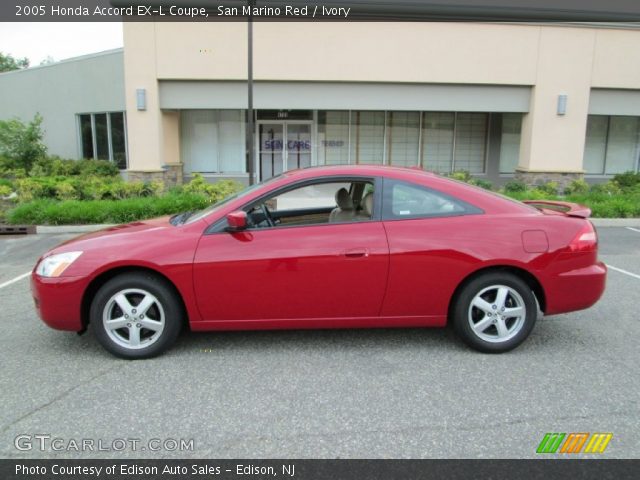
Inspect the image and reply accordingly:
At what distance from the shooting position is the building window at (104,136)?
59.1 ft

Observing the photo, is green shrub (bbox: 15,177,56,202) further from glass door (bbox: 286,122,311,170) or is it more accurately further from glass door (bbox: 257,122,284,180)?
glass door (bbox: 286,122,311,170)

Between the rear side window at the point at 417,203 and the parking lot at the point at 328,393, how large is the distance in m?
1.15

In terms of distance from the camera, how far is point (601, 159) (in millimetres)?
17297

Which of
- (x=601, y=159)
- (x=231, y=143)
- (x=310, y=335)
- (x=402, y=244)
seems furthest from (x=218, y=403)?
(x=601, y=159)

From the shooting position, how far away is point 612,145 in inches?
679

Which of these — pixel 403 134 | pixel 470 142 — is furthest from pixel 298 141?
pixel 470 142

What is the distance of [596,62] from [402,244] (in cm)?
1326

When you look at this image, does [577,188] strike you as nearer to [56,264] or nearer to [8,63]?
[56,264]

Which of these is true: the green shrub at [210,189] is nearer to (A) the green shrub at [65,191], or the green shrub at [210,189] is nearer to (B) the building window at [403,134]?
(A) the green shrub at [65,191]

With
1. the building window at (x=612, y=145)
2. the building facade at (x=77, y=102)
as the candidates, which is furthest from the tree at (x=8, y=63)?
the building window at (x=612, y=145)

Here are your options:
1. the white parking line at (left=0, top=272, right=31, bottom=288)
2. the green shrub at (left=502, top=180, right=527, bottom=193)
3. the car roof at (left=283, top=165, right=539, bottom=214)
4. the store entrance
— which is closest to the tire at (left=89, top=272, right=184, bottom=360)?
the car roof at (left=283, top=165, right=539, bottom=214)

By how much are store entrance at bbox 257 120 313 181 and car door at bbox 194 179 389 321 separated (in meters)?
13.0
